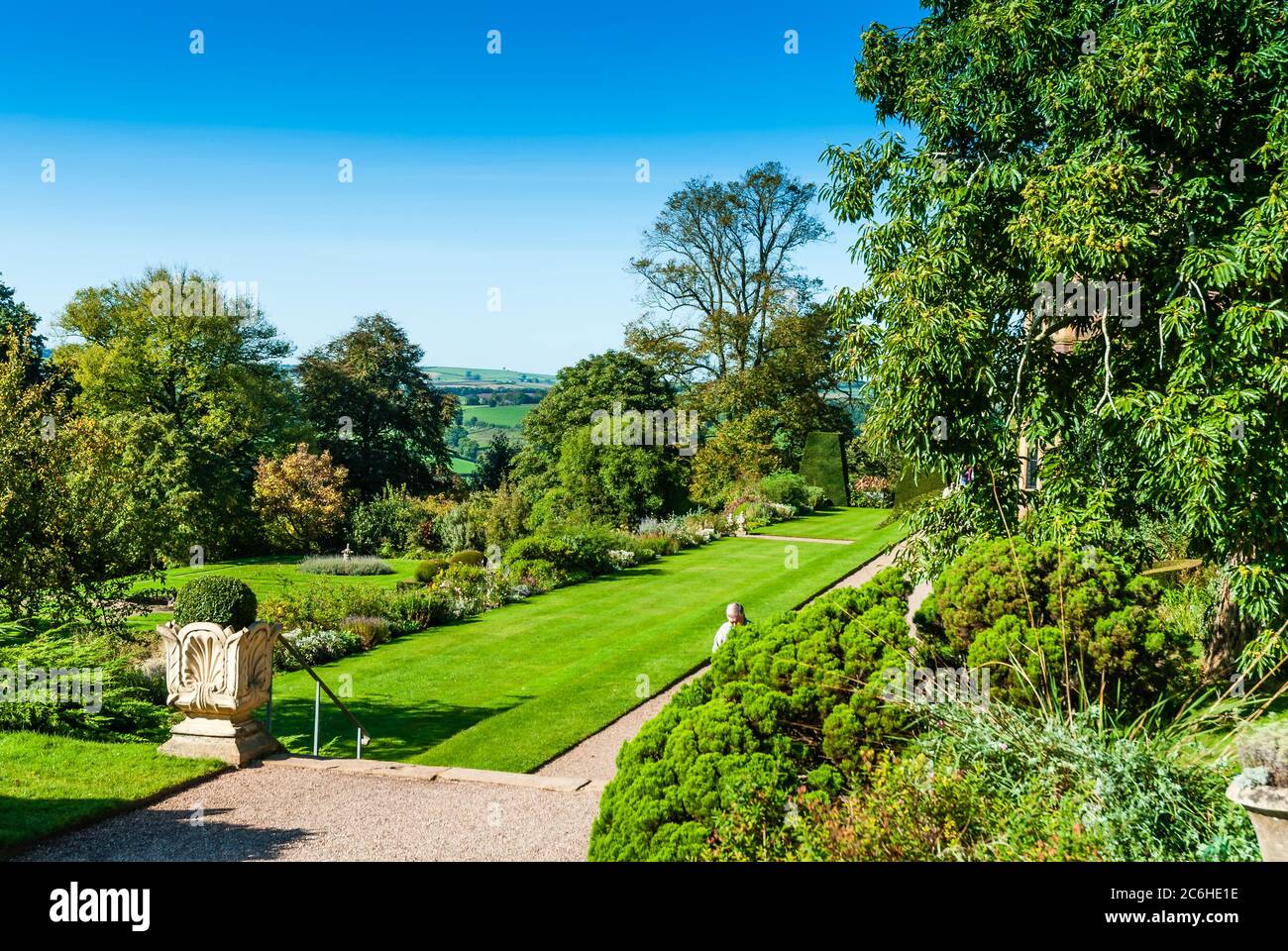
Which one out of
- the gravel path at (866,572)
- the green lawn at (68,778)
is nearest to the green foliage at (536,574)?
the gravel path at (866,572)

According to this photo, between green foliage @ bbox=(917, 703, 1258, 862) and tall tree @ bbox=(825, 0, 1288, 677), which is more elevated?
tall tree @ bbox=(825, 0, 1288, 677)

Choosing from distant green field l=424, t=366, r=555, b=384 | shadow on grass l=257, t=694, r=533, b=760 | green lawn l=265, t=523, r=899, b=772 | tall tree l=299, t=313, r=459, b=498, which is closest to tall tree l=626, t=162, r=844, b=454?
tall tree l=299, t=313, r=459, b=498

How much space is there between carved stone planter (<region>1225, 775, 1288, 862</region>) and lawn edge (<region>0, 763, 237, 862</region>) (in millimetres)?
7095

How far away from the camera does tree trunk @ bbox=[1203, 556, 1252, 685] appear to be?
30.1 feet

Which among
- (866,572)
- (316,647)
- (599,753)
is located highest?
(316,647)

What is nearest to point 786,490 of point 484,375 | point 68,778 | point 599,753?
point 599,753

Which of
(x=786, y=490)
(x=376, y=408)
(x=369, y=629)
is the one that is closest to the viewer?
(x=369, y=629)

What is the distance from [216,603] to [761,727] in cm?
551

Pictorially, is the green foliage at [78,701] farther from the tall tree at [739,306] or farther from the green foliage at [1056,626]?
the tall tree at [739,306]

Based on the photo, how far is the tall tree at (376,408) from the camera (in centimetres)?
3881

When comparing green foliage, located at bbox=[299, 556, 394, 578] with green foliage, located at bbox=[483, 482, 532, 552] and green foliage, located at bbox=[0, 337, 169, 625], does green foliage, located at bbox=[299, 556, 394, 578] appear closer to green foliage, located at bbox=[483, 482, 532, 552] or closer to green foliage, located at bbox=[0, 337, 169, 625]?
green foliage, located at bbox=[483, 482, 532, 552]

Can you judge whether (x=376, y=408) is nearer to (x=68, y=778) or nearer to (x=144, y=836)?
(x=68, y=778)

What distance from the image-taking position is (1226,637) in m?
9.45

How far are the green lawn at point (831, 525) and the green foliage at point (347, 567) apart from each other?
452 inches
